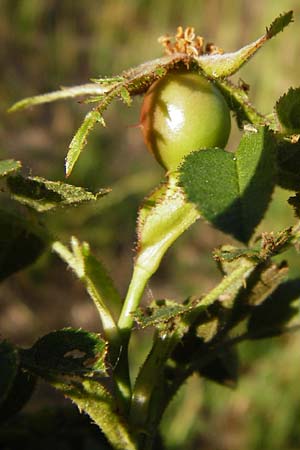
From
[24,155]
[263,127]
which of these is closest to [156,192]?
[263,127]

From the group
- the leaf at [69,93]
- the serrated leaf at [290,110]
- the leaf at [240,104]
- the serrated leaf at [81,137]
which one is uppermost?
the leaf at [69,93]

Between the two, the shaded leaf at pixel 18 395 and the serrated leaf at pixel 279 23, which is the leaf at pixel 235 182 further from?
the shaded leaf at pixel 18 395

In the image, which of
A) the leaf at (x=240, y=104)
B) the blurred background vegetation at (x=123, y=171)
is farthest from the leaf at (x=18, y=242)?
the blurred background vegetation at (x=123, y=171)

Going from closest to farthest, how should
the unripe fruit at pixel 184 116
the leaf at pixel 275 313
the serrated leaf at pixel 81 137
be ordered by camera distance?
the serrated leaf at pixel 81 137
the unripe fruit at pixel 184 116
the leaf at pixel 275 313

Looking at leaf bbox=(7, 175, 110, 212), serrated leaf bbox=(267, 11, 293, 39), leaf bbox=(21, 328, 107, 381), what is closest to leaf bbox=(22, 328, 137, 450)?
leaf bbox=(21, 328, 107, 381)

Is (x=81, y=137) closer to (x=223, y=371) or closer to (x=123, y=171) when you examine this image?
(x=223, y=371)

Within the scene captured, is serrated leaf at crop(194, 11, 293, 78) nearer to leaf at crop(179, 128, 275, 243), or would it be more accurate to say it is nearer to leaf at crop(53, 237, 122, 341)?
leaf at crop(179, 128, 275, 243)

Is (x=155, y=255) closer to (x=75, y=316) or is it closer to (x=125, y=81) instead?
(x=125, y=81)
